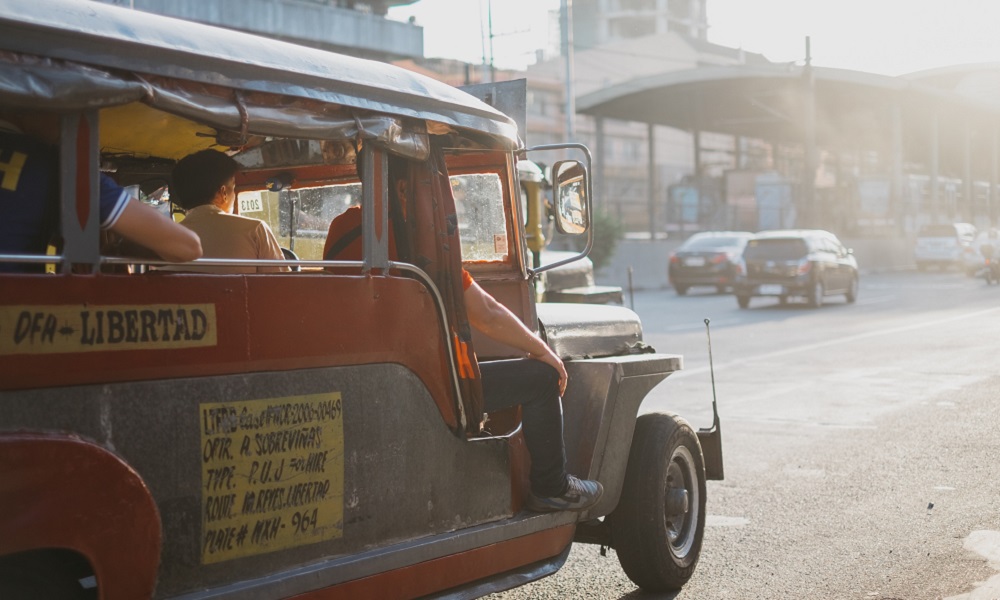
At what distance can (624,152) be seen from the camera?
95250mm

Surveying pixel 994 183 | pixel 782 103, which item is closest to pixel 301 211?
pixel 782 103

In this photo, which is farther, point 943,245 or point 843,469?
point 943,245

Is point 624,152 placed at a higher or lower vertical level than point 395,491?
higher

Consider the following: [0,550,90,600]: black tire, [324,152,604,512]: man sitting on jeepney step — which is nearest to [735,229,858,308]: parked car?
[324,152,604,512]: man sitting on jeepney step

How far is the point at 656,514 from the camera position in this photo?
5422 mm

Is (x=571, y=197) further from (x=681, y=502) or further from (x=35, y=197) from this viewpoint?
(x=35, y=197)

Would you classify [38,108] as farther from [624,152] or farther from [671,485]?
[624,152]

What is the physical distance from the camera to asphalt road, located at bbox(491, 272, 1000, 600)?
18.9ft

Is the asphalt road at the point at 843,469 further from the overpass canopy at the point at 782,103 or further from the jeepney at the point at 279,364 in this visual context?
the overpass canopy at the point at 782,103

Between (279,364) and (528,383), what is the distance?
49.7 inches

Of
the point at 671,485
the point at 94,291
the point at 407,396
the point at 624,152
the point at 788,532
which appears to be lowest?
the point at 788,532

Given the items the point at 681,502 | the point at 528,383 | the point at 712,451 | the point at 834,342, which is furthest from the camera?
the point at 834,342

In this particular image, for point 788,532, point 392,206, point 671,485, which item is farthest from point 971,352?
point 392,206

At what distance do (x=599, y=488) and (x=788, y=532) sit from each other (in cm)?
208
